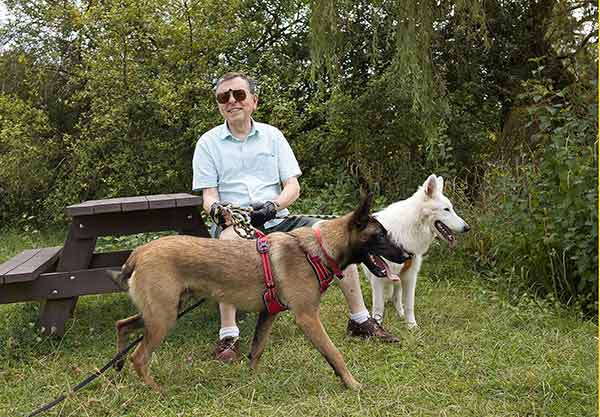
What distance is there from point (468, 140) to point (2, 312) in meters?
6.26

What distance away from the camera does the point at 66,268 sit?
14.0 ft

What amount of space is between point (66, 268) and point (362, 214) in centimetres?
223

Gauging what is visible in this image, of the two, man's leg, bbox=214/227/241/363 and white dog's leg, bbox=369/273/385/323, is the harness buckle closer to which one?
man's leg, bbox=214/227/241/363

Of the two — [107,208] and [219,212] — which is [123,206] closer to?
[107,208]

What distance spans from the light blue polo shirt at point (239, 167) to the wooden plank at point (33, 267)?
1171 millimetres

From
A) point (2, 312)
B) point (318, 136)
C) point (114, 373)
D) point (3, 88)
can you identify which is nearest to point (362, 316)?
point (114, 373)

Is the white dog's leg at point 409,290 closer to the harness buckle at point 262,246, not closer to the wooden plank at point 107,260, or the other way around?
the harness buckle at point 262,246

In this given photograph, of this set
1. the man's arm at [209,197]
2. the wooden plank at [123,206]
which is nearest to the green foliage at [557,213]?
the man's arm at [209,197]

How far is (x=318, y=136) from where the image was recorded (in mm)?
8727

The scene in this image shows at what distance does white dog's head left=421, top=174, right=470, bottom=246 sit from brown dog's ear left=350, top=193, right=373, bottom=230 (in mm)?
1349

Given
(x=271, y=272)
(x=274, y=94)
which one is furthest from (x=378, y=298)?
(x=274, y=94)

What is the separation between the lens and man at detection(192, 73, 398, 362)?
4.15 meters

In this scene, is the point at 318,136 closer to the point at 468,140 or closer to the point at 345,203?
the point at 345,203

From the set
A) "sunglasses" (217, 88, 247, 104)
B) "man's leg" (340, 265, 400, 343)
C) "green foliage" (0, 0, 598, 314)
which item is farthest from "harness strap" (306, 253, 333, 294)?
"green foliage" (0, 0, 598, 314)
